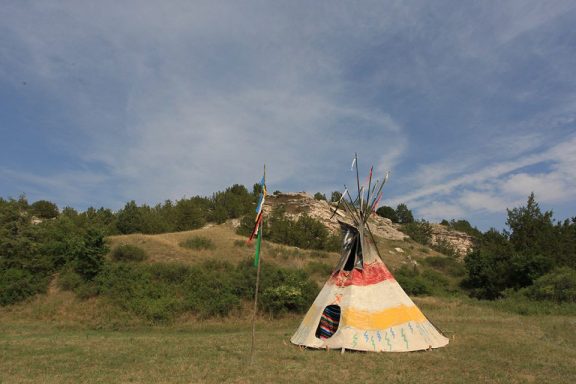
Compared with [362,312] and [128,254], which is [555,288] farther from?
[128,254]

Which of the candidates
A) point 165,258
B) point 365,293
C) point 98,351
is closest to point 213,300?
point 165,258

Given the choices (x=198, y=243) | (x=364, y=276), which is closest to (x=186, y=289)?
(x=198, y=243)

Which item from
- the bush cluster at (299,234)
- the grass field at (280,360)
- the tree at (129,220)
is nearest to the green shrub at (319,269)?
the bush cluster at (299,234)

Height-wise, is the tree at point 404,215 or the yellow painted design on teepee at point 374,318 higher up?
the tree at point 404,215

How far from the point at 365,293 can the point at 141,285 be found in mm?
15264

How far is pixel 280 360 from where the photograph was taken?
36.9 feet

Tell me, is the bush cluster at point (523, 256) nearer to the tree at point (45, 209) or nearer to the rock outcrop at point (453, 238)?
the rock outcrop at point (453, 238)

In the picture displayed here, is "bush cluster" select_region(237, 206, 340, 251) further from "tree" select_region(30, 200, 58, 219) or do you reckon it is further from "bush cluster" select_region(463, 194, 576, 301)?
"tree" select_region(30, 200, 58, 219)

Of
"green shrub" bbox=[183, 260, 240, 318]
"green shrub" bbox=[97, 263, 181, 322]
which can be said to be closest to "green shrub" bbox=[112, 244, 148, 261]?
"green shrub" bbox=[97, 263, 181, 322]

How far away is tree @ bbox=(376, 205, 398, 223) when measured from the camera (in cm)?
8199

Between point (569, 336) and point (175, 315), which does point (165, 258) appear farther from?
point (569, 336)

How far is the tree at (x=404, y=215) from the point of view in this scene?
83.6 m

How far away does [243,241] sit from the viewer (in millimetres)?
34719

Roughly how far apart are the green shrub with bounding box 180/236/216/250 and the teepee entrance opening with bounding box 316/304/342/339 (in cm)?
2001
